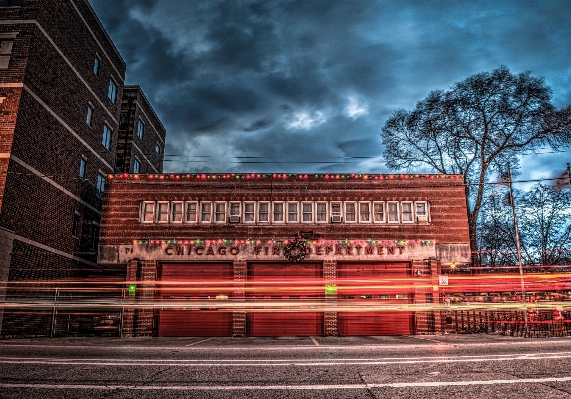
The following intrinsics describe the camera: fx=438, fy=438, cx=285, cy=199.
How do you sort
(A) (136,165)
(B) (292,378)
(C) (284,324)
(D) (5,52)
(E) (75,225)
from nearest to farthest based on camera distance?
(B) (292,378)
(D) (5,52)
(C) (284,324)
(E) (75,225)
(A) (136,165)

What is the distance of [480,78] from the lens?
31984 mm

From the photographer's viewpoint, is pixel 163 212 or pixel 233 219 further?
pixel 163 212

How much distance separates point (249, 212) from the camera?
965 inches

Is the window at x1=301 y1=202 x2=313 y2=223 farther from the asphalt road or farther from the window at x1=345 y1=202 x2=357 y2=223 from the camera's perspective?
the asphalt road

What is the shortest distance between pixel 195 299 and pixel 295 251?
6.09 m

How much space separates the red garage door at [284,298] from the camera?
23609 mm

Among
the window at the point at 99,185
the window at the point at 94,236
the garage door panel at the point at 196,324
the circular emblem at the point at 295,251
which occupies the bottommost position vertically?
the garage door panel at the point at 196,324

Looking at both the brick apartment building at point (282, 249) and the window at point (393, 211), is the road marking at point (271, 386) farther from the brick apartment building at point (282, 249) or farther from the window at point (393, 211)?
the window at point (393, 211)

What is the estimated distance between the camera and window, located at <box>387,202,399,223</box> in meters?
24.5

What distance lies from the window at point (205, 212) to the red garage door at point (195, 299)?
2469 millimetres

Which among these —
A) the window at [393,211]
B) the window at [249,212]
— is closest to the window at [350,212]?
the window at [393,211]

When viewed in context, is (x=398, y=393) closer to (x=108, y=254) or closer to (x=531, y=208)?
(x=108, y=254)

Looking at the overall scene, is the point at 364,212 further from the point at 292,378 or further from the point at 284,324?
the point at 292,378

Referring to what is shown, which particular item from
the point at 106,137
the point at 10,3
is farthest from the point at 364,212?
the point at 10,3
